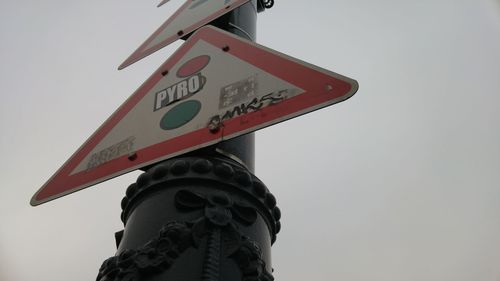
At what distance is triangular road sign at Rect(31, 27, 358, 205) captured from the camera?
4.45ft

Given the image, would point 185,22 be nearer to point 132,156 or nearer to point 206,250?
point 132,156

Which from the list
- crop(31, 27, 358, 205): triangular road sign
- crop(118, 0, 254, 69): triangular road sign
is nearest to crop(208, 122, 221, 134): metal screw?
crop(31, 27, 358, 205): triangular road sign

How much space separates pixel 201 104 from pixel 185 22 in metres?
0.90

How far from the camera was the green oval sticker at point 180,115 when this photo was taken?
151 centimetres

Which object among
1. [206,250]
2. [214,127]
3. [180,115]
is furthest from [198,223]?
[180,115]

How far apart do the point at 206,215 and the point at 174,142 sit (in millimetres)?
284

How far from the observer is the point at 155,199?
1.40 metres

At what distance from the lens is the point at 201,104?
153 centimetres

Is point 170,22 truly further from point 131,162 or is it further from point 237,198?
point 237,198

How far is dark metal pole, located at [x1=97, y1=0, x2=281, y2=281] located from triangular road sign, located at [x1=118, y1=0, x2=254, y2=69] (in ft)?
2.54

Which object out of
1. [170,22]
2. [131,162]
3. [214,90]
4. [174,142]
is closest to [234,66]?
[214,90]

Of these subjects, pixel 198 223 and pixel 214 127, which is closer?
pixel 198 223

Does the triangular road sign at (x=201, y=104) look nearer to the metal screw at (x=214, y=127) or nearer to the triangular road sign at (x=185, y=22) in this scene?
the metal screw at (x=214, y=127)

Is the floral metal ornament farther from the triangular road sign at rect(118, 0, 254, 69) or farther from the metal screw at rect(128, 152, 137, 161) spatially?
the triangular road sign at rect(118, 0, 254, 69)
